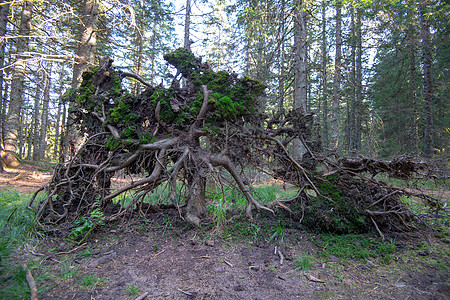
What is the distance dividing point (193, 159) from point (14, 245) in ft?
9.76

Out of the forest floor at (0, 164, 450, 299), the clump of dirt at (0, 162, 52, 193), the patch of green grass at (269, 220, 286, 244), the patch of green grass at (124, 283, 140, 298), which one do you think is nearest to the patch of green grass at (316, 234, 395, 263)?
the forest floor at (0, 164, 450, 299)

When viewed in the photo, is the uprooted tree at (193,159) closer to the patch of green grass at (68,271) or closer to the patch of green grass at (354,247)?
the patch of green grass at (354,247)

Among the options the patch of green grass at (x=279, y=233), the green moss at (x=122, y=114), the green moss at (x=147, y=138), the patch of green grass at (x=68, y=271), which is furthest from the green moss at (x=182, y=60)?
the patch of green grass at (x=68, y=271)

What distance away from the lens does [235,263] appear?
119 inches

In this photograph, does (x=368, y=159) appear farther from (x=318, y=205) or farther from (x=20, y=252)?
(x=20, y=252)

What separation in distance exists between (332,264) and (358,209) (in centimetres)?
135

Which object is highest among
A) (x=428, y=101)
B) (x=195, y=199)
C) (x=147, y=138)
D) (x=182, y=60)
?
(x=428, y=101)

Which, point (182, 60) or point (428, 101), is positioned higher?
point (428, 101)

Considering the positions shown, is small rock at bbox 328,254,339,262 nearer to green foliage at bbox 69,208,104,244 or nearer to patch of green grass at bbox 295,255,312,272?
patch of green grass at bbox 295,255,312,272

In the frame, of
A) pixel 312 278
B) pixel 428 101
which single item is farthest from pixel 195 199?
pixel 428 101

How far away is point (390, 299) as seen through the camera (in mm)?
2367

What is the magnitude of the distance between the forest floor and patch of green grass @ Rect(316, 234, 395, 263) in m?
0.01

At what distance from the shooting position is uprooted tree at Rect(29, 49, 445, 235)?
12.7 ft

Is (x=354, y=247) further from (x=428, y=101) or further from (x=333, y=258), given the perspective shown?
(x=428, y=101)
